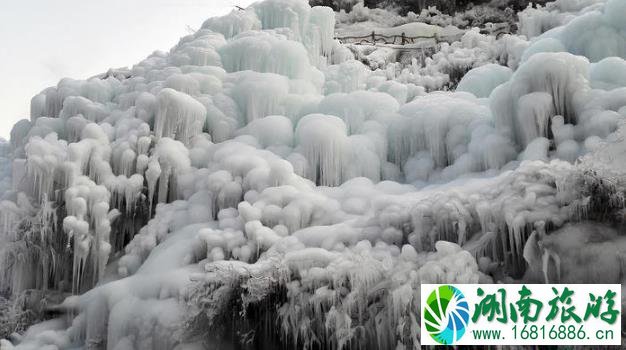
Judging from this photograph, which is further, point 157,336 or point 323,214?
point 323,214

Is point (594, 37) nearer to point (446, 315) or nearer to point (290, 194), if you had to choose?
point (290, 194)

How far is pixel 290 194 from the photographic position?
21.9ft

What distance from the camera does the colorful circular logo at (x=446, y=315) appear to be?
4703 mm

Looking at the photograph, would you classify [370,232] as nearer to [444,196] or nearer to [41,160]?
[444,196]

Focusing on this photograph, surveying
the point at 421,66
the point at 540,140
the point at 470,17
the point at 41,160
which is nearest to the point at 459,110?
the point at 540,140

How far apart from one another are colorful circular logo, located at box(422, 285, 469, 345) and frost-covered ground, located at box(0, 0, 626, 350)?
13 cm

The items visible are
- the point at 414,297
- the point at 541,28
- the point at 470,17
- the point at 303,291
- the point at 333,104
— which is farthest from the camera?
the point at 470,17

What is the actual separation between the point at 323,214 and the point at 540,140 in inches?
97.0

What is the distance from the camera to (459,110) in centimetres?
775
